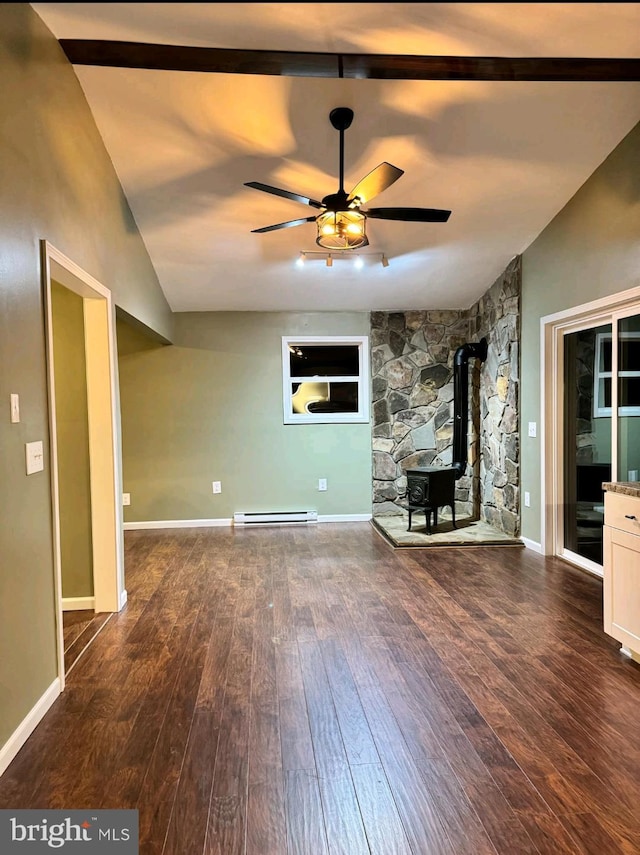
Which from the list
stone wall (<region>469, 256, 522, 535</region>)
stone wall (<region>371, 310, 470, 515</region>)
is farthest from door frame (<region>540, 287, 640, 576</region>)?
stone wall (<region>371, 310, 470, 515</region>)

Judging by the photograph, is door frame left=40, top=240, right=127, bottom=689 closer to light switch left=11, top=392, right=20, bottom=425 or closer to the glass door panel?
light switch left=11, top=392, right=20, bottom=425

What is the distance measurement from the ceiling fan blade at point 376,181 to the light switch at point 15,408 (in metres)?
1.93

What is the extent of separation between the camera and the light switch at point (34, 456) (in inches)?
81.5

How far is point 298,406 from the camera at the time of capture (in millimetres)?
5719

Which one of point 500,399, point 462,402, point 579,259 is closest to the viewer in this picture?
point 579,259

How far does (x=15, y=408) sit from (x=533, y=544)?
13.8 feet

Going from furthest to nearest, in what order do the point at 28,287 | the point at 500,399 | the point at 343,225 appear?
the point at 500,399 < the point at 343,225 < the point at 28,287

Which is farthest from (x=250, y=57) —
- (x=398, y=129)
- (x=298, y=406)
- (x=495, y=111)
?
(x=298, y=406)

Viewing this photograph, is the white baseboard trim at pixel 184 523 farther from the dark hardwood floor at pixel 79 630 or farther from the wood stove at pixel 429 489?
the dark hardwood floor at pixel 79 630

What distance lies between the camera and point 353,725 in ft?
6.69

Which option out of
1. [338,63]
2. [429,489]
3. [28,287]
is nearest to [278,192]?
[338,63]

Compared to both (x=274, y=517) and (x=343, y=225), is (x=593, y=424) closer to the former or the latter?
(x=343, y=225)

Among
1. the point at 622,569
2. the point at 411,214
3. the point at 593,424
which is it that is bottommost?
the point at 622,569

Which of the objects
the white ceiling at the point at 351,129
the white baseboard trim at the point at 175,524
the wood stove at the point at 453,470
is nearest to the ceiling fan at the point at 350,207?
the white ceiling at the point at 351,129
